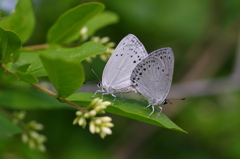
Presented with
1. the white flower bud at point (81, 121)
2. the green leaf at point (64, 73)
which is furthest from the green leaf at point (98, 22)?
the green leaf at point (64, 73)

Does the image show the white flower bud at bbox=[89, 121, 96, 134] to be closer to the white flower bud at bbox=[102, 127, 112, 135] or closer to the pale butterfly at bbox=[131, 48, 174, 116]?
the white flower bud at bbox=[102, 127, 112, 135]

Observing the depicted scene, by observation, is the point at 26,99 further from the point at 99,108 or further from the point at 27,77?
the point at 99,108

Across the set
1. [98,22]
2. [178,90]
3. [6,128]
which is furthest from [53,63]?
[178,90]

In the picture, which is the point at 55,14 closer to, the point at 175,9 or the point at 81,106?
the point at 175,9

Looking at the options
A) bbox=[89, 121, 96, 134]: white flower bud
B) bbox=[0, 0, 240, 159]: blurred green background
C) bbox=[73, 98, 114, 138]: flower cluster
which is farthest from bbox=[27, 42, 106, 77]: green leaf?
bbox=[0, 0, 240, 159]: blurred green background

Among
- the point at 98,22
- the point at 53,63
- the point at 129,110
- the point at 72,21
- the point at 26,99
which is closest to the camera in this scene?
the point at 53,63

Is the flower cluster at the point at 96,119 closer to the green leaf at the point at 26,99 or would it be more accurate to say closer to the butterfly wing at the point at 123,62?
the butterfly wing at the point at 123,62

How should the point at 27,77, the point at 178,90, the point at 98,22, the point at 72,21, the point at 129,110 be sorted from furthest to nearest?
the point at 178,90 → the point at 98,22 → the point at 72,21 → the point at 129,110 → the point at 27,77
